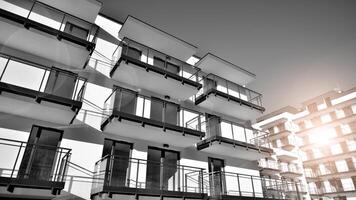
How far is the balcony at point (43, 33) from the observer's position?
815cm

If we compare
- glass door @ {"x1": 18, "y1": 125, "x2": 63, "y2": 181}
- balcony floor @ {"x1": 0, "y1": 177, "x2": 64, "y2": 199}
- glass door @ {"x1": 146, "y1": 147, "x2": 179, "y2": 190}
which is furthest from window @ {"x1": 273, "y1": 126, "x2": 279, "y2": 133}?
balcony floor @ {"x1": 0, "y1": 177, "x2": 64, "y2": 199}

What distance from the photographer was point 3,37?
8.30 m

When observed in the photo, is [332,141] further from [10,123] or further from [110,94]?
[10,123]

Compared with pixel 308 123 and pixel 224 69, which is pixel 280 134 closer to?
pixel 308 123

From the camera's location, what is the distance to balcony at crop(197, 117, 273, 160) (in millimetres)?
11335

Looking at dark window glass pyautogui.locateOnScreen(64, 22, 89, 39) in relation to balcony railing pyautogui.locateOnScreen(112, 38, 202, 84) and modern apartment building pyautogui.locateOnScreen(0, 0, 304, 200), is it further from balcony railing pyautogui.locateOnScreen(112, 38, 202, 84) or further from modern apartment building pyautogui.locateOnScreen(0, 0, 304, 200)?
balcony railing pyautogui.locateOnScreen(112, 38, 202, 84)

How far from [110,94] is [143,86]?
1866 mm

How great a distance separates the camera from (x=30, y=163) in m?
7.17

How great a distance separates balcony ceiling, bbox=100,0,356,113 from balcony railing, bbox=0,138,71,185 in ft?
24.6

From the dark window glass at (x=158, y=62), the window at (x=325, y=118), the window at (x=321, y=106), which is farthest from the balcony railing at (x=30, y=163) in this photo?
the window at (x=321, y=106)

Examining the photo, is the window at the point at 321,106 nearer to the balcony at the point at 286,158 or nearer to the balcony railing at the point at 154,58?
the balcony at the point at 286,158

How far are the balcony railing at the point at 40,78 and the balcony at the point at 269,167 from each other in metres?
19.1

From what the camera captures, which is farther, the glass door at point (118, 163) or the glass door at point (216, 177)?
the glass door at point (216, 177)

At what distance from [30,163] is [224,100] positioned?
951 cm
